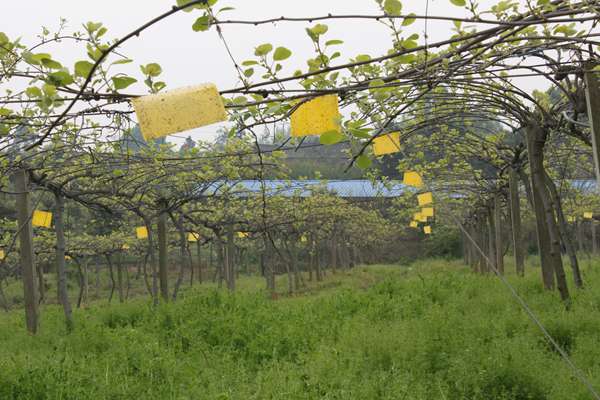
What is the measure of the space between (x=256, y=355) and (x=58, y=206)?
3616 mm

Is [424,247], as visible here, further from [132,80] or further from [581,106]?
[132,80]

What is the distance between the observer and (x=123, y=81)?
1854 mm

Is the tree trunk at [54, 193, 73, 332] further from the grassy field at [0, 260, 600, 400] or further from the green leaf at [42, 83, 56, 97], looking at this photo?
the green leaf at [42, 83, 56, 97]

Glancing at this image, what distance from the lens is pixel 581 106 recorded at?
4.36 meters

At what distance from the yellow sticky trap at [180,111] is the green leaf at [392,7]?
0.68 metres

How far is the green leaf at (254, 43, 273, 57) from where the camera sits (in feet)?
7.09

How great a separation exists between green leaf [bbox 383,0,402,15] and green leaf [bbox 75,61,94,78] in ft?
3.39

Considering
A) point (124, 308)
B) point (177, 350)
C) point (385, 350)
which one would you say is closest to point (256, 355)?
point (177, 350)

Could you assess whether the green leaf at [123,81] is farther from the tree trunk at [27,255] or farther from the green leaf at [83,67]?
the tree trunk at [27,255]

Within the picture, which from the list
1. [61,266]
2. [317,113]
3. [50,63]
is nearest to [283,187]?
[61,266]

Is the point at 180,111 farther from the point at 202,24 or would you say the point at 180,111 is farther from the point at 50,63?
the point at 50,63

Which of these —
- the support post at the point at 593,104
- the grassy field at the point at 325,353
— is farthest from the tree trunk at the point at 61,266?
the support post at the point at 593,104

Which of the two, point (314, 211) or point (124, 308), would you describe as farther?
point (314, 211)

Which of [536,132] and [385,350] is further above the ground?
[536,132]
